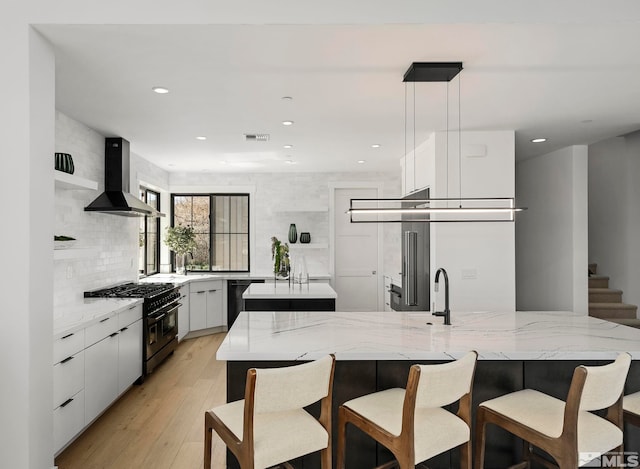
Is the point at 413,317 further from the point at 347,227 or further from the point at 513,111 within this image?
the point at 347,227

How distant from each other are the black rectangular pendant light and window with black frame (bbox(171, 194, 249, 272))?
16.9 ft

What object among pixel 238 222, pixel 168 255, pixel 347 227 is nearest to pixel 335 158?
pixel 347 227

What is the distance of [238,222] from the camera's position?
25.0 feet

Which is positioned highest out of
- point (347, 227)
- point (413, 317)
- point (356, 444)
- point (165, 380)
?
point (347, 227)

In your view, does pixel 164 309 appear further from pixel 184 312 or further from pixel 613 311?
pixel 613 311

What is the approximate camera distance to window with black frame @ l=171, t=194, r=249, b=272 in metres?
7.54

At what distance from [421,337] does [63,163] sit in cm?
298

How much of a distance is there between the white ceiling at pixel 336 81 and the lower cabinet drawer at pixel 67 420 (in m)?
2.24

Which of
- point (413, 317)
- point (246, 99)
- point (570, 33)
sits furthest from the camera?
point (246, 99)

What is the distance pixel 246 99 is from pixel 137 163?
9.66 ft

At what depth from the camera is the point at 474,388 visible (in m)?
2.54

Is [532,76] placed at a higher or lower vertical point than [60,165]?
higher

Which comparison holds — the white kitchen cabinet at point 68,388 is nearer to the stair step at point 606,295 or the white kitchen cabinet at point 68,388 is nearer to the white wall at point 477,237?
the white wall at point 477,237

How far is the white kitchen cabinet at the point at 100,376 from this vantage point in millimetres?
3328
